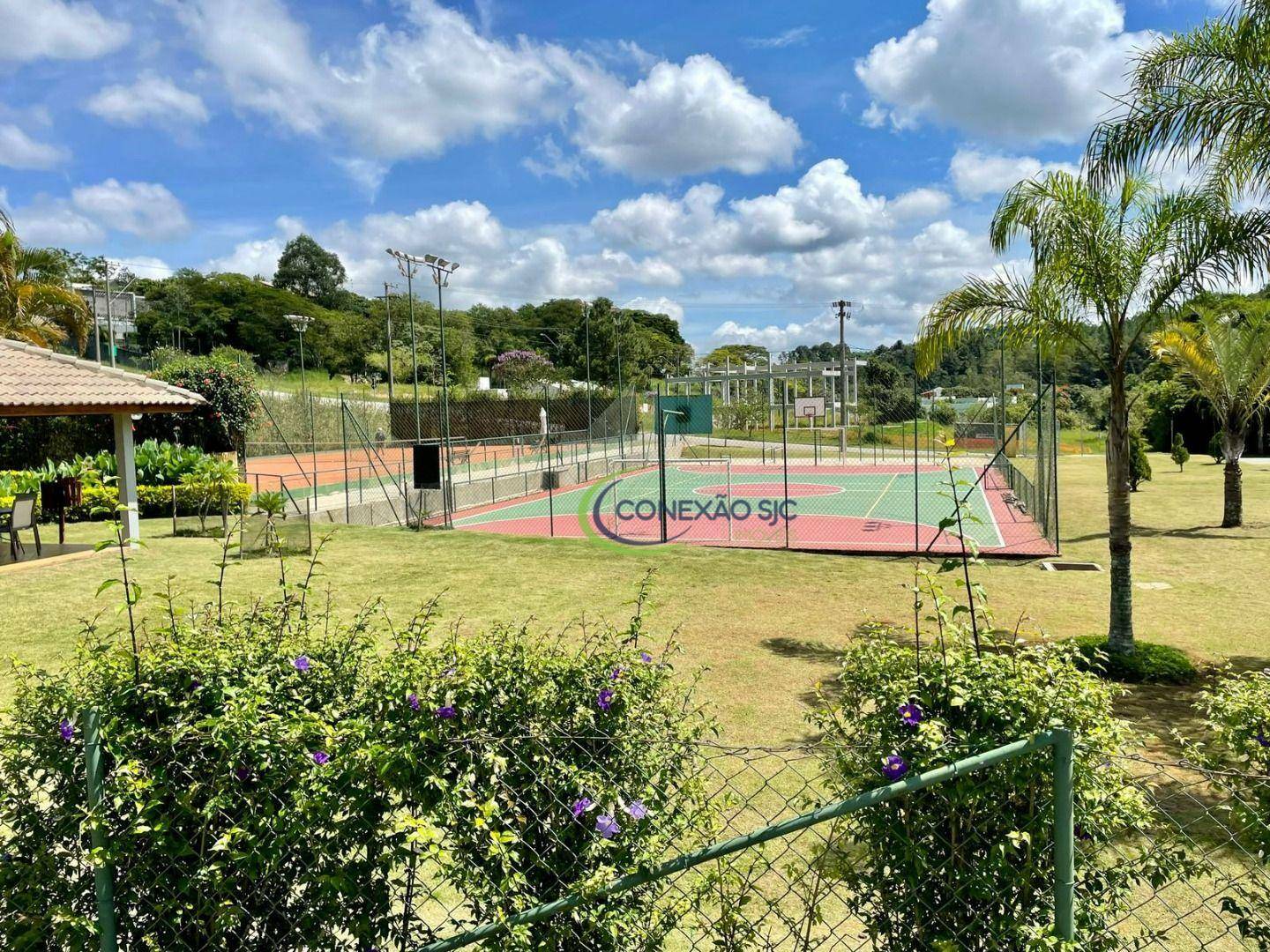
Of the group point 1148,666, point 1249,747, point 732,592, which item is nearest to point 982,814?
point 1249,747

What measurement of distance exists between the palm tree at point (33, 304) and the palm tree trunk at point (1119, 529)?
24170mm

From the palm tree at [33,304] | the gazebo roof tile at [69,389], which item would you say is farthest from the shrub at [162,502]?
the palm tree at [33,304]

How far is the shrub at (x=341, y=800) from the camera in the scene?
2.36 metres

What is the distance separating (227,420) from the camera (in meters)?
20.7

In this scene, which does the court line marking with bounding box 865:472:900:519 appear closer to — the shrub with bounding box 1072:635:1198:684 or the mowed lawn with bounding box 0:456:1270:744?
the mowed lawn with bounding box 0:456:1270:744

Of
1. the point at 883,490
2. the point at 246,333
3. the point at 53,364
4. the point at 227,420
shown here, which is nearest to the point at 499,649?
the point at 53,364

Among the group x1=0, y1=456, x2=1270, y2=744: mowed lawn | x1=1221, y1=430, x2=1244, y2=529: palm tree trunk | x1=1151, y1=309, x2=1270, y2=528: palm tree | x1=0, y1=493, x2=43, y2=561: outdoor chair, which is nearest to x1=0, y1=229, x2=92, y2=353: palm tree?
x1=0, y1=456, x2=1270, y2=744: mowed lawn

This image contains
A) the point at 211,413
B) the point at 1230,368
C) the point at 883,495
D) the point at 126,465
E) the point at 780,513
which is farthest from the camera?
the point at 883,495

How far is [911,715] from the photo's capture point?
7.66 feet

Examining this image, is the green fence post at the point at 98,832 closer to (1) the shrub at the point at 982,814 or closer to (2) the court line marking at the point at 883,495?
(1) the shrub at the point at 982,814

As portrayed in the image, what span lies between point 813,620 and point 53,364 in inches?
487

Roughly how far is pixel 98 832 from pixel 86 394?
39.8 ft

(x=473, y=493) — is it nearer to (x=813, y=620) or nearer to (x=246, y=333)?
(x=813, y=620)

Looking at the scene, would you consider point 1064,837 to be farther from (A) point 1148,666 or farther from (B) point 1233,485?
(B) point 1233,485
